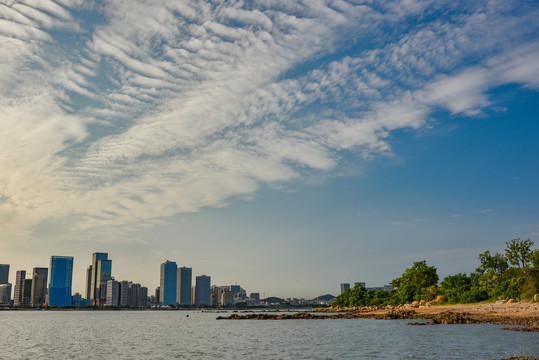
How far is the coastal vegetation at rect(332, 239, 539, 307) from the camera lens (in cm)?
10781

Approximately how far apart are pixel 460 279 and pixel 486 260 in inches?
518

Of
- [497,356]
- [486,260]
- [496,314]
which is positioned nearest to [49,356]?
[497,356]

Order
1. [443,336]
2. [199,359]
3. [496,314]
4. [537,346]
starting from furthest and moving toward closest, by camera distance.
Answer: [496,314] < [443,336] < [199,359] < [537,346]

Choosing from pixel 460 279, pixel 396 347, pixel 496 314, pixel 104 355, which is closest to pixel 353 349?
pixel 396 347

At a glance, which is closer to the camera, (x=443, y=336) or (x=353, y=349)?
(x=353, y=349)

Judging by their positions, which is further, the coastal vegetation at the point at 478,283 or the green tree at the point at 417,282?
the green tree at the point at 417,282

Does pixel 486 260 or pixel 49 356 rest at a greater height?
pixel 486 260

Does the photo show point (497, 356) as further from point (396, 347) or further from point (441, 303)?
point (441, 303)

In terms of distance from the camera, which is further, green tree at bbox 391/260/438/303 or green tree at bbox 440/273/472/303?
green tree at bbox 391/260/438/303

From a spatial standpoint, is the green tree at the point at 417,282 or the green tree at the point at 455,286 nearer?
the green tree at the point at 455,286

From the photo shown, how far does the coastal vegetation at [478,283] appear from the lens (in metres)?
108

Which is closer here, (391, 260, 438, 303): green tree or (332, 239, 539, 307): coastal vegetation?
(332, 239, 539, 307): coastal vegetation

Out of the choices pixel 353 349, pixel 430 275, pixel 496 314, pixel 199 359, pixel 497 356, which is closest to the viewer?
pixel 497 356

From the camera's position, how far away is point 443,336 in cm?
6031
